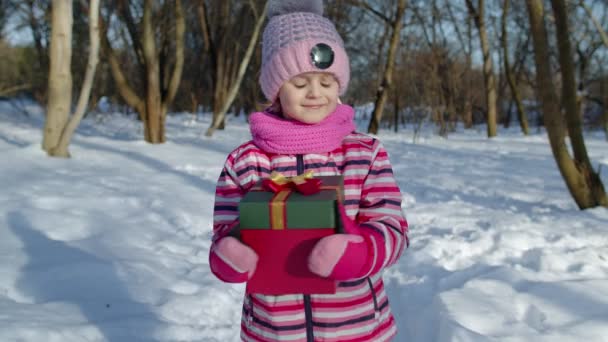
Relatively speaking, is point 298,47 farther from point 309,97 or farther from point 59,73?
point 59,73

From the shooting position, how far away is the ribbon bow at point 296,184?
112 centimetres

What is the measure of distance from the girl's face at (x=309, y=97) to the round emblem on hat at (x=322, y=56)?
0.04m

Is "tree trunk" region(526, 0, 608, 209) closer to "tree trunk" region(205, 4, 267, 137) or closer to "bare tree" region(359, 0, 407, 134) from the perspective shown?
"tree trunk" region(205, 4, 267, 137)

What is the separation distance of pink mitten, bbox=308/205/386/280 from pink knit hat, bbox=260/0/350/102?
462 mm

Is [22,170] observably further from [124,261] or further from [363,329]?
[363,329]

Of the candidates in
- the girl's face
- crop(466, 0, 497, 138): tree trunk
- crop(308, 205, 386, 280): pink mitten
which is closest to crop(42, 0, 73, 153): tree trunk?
the girl's face

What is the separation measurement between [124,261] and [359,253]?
2472mm

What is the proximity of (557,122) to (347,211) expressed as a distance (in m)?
4.09

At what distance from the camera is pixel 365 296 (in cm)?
140

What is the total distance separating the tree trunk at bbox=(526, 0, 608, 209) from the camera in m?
4.59

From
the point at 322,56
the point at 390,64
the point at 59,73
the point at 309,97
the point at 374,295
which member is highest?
the point at 390,64

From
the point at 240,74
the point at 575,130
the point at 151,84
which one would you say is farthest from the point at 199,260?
the point at 240,74

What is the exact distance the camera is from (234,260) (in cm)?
116

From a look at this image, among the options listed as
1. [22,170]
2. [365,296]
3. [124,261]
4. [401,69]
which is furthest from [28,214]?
[401,69]
